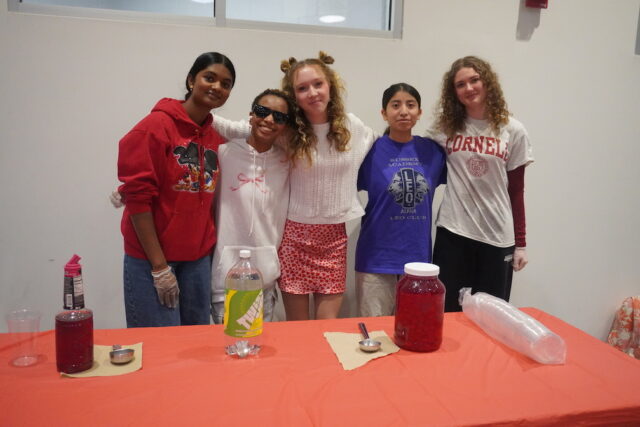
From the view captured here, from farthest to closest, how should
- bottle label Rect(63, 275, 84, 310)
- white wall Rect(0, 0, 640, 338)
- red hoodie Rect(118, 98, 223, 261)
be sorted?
1. white wall Rect(0, 0, 640, 338)
2. red hoodie Rect(118, 98, 223, 261)
3. bottle label Rect(63, 275, 84, 310)

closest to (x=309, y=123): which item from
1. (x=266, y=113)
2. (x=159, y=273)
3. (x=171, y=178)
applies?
(x=266, y=113)

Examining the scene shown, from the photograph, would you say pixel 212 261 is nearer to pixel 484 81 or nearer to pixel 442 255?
Answer: pixel 442 255

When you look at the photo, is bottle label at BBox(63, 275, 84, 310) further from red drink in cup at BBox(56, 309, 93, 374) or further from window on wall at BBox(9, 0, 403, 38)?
window on wall at BBox(9, 0, 403, 38)

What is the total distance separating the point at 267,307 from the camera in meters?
2.07

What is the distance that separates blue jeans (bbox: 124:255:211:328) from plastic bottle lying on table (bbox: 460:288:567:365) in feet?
3.57

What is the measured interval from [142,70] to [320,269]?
1.51 metres

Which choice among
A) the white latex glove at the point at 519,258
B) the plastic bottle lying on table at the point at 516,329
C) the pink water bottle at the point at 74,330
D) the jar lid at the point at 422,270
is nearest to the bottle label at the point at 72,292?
the pink water bottle at the point at 74,330

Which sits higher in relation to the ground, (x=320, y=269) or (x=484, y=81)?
(x=484, y=81)

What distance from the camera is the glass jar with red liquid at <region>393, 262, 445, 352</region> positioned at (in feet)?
3.99

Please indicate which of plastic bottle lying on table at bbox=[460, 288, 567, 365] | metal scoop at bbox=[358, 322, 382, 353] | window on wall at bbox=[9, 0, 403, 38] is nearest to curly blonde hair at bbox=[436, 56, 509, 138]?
window on wall at bbox=[9, 0, 403, 38]

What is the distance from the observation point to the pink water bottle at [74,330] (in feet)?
3.38

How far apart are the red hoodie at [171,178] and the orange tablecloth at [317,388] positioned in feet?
1.71

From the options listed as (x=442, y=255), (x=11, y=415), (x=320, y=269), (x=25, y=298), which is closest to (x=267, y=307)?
(x=320, y=269)

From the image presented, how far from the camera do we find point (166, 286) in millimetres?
1695
